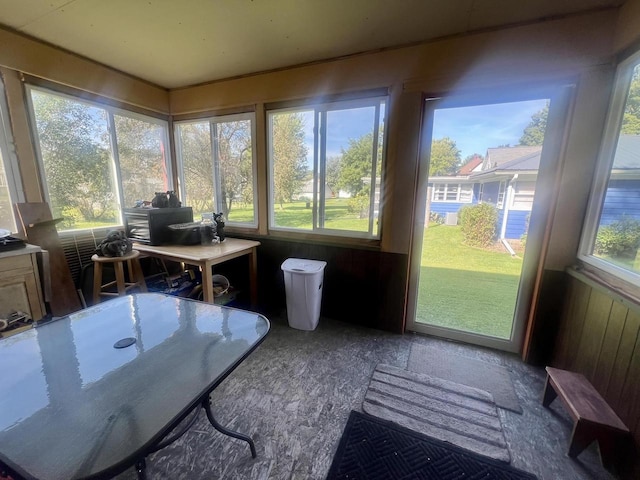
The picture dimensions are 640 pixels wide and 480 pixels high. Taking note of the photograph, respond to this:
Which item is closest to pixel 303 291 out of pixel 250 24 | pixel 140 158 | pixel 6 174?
pixel 250 24

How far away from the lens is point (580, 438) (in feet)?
4.23

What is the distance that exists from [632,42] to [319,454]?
2.86m

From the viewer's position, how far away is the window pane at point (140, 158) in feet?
8.93

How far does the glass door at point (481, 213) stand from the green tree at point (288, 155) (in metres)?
1.17

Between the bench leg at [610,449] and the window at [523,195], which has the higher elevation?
the window at [523,195]

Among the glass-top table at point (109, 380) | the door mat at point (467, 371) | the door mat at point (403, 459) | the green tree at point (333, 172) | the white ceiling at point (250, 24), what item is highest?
the white ceiling at point (250, 24)

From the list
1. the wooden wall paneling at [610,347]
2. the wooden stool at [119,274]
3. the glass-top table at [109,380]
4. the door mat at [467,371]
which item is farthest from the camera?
the wooden stool at [119,274]

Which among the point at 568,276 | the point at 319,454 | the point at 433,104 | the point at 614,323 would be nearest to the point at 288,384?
the point at 319,454

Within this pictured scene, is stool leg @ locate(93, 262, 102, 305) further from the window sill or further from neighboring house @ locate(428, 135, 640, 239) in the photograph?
neighboring house @ locate(428, 135, 640, 239)

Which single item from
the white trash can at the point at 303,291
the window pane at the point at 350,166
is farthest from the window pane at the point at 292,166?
the white trash can at the point at 303,291


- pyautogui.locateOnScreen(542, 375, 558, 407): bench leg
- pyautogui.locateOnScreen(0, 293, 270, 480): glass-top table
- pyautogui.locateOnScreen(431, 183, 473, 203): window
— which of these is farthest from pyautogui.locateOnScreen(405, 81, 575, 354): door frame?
pyautogui.locateOnScreen(0, 293, 270, 480): glass-top table

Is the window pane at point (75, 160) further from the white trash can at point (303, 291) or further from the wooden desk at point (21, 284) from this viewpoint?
the white trash can at point (303, 291)

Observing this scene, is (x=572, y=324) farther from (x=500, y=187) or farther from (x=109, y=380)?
(x=109, y=380)

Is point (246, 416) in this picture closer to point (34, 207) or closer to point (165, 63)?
point (34, 207)
